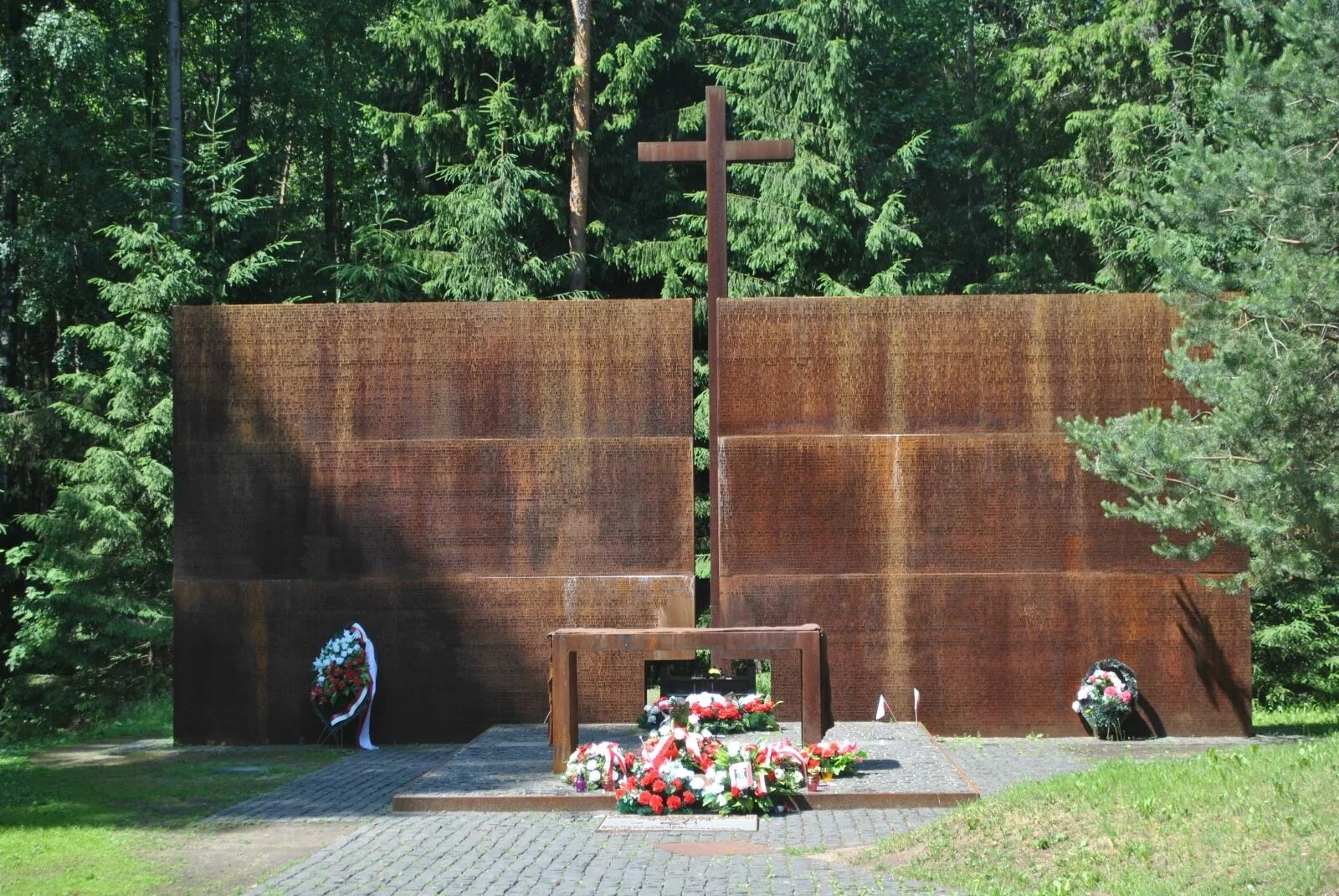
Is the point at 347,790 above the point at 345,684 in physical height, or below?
below

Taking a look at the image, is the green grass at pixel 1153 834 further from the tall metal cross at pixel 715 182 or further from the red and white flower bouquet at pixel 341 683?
the red and white flower bouquet at pixel 341 683

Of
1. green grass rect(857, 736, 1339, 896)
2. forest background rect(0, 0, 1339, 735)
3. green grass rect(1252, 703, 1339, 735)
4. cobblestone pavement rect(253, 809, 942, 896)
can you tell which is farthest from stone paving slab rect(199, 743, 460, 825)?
green grass rect(1252, 703, 1339, 735)

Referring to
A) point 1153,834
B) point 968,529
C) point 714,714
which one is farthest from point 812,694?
point 1153,834

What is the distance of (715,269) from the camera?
1118cm

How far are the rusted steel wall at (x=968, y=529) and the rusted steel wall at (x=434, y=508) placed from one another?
75 centimetres

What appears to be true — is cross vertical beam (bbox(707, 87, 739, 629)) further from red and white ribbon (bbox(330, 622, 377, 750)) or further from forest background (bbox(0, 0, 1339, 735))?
forest background (bbox(0, 0, 1339, 735))

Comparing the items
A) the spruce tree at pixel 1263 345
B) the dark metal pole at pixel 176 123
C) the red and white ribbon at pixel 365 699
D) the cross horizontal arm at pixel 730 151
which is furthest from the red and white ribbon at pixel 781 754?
the dark metal pole at pixel 176 123

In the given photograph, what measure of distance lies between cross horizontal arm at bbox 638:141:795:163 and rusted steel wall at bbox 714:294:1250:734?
1.28 meters

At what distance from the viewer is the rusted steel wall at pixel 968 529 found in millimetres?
10766

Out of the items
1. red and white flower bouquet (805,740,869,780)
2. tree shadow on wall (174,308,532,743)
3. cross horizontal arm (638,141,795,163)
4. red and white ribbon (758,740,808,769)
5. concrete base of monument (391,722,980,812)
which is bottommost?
concrete base of monument (391,722,980,812)

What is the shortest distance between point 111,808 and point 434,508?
3475mm

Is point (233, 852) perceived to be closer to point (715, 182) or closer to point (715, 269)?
point (715, 269)

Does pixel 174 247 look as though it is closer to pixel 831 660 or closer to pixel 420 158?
pixel 420 158

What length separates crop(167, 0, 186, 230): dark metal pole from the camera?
58.3ft
